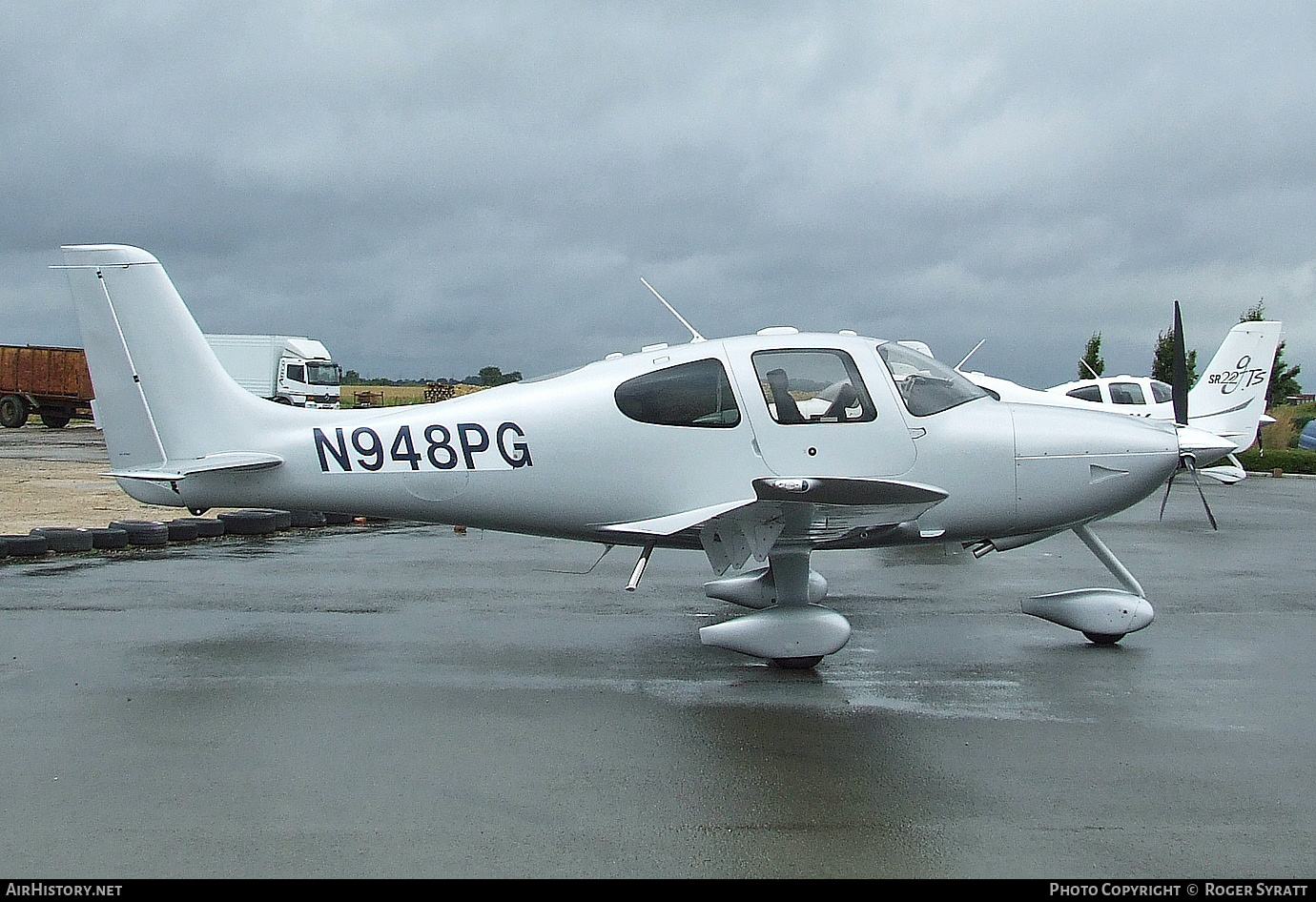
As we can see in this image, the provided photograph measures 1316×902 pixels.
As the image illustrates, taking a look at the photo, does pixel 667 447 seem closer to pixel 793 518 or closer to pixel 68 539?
pixel 793 518

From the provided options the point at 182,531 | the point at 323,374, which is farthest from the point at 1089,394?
the point at 323,374

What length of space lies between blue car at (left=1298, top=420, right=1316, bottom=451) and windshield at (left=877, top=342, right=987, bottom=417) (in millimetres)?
34327

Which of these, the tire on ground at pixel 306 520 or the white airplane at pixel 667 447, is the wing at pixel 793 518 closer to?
the white airplane at pixel 667 447

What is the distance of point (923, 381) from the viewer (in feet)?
26.3

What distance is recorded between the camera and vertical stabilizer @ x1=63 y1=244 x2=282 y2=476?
26.9 ft

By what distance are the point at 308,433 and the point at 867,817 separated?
5201mm

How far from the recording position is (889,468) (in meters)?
7.73

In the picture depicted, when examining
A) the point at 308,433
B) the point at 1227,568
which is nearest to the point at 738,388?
the point at 308,433

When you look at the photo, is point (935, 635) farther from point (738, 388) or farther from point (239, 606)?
point (239, 606)

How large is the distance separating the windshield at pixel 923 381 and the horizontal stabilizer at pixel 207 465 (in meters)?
4.61

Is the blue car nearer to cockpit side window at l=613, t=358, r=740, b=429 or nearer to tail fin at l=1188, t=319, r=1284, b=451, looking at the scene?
tail fin at l=1188, t=319, r=1284, b=451

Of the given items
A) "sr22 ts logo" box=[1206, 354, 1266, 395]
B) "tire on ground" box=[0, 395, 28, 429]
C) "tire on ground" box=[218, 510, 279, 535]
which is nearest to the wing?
"tire on ground" box=[218, 510, 279, 535]

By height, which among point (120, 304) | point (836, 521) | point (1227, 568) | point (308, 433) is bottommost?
point (1227, 568)

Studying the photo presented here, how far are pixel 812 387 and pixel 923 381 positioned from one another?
86 cm
